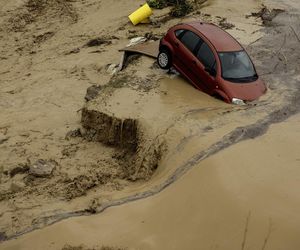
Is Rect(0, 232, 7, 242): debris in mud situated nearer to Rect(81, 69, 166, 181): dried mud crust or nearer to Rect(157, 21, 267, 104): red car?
Rect(81, 69, 166, 181): dried mud crust

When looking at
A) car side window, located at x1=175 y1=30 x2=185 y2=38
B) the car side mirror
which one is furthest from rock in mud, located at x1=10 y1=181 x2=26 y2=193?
car side window, located at x1=175 y1=30 x2=185 y2=38

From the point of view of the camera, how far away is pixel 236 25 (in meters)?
17.9

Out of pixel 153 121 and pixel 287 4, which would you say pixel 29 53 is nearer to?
pixel 153 121

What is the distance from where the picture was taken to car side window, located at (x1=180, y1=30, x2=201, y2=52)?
12.7 metres

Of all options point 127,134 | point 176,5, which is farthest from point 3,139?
point 176,5

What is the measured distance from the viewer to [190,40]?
1288cm

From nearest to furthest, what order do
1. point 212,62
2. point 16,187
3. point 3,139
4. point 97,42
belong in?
point 16,187 < point 3,139 < point 212,62 < point 97,42

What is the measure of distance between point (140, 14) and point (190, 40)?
5.85 metres

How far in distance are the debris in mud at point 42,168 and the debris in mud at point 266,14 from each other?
11.0m

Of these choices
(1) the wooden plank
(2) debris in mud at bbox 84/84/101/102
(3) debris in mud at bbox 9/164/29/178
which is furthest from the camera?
(1) the wooden plank

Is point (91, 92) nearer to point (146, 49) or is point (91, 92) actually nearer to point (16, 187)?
point (146, 49)

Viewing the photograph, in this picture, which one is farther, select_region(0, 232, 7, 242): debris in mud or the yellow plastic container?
the yellow plastic container

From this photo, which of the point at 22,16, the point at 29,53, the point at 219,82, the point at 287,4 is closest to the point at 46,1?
the point at 22,16

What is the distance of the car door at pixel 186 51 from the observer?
1262 centimetres
